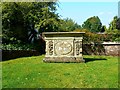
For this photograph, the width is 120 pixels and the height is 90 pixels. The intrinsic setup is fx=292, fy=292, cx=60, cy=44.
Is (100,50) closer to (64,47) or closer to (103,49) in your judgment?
(103,49)

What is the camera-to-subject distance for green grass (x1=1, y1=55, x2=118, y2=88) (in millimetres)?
9279

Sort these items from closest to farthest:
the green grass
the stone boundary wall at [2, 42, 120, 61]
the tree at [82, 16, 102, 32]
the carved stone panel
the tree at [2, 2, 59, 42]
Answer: the green grass
the carved stone panel
the stone boundary wall at [2, 42, 120, 61]
the tree at [2, 2, 59, 42]
the tree at [82, 16, 102, 32]

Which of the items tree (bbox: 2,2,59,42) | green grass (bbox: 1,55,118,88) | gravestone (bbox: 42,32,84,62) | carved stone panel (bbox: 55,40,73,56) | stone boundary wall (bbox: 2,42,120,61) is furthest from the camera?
tree (bbox: 2,2,59,42)

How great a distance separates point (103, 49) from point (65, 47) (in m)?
7.91

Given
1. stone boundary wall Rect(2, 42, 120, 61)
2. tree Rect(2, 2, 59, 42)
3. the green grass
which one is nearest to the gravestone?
the green grass

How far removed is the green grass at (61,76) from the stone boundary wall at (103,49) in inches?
343

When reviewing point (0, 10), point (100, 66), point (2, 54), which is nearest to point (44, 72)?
point (100, 66)

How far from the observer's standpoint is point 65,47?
14.4 meters

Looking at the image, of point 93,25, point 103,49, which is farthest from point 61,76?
point 93,25

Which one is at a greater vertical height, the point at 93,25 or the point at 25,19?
the point at 93,25

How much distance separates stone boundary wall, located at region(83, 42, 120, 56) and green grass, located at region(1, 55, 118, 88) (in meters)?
8.71

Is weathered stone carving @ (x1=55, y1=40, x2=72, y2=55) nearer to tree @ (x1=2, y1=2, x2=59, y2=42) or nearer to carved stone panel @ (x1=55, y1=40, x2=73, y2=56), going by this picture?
carved stone panel @ (x1=55, y1=40, x2=73, y2=56)

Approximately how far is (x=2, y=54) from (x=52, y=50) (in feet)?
15.5

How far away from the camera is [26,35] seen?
26.2m
